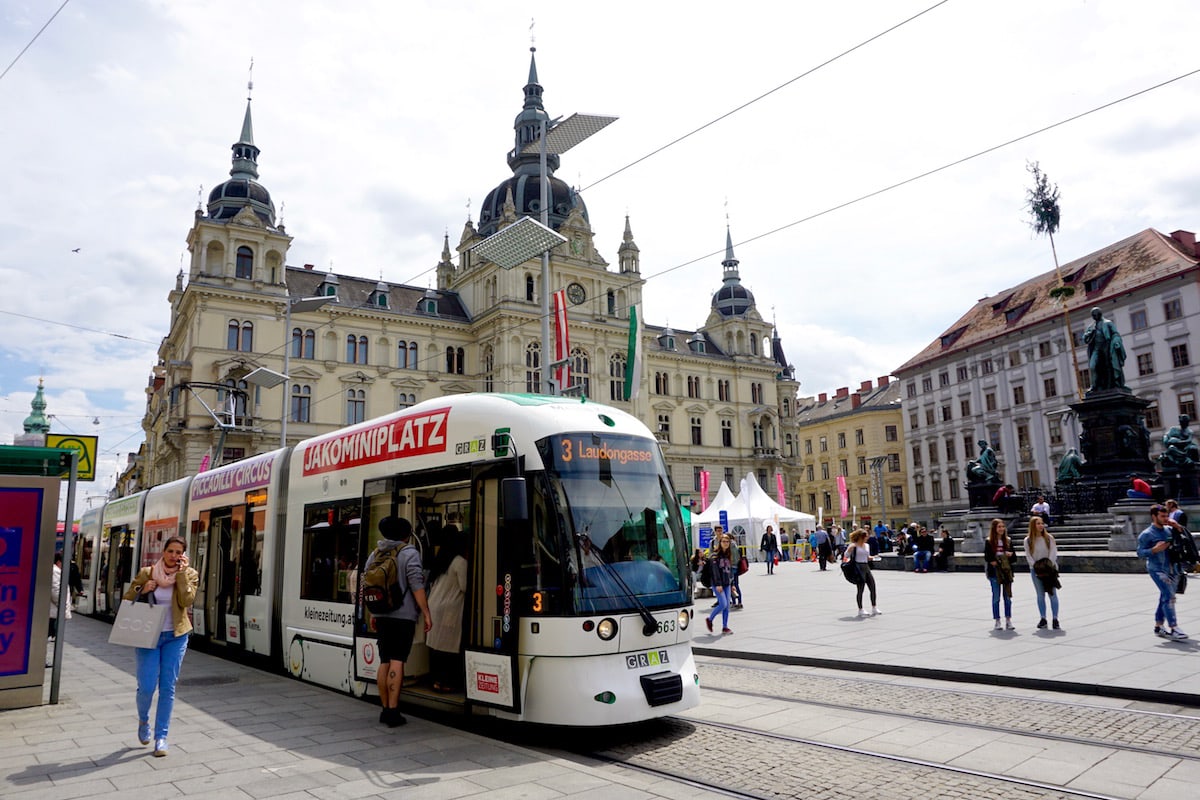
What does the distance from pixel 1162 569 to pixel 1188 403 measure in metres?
46.1

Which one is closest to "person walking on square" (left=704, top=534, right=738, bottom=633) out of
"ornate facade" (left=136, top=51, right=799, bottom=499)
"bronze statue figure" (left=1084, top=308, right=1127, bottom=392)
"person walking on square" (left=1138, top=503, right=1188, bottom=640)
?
"person walking on square" (left=1138, top=503, right=1188, bottom=640)

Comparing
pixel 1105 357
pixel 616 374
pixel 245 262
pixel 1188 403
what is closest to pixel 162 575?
pixel 1105 357

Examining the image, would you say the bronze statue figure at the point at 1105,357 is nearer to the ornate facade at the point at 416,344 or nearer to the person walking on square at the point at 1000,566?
the person walking on square at the point at 1000,566

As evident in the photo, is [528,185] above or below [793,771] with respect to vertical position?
above

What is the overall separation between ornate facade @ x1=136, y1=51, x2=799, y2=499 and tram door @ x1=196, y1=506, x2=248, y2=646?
25287mm

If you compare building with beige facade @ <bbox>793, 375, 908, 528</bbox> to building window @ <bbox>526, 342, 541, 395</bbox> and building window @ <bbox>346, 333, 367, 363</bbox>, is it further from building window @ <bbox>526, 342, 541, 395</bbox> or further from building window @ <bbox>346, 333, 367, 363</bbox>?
building window @ <bbox>346, 333, 367, 363</bbox>

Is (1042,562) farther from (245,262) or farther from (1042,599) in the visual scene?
(245,262)

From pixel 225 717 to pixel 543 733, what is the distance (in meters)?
3.33

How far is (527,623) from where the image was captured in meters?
6.82

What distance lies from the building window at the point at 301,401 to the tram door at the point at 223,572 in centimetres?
3693

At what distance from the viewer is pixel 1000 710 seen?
7719mm

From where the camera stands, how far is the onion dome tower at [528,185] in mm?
57969

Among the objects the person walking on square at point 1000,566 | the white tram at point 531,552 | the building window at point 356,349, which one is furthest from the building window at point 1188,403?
the white tram at point 531,552

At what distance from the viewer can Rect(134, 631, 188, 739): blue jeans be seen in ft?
22.0
